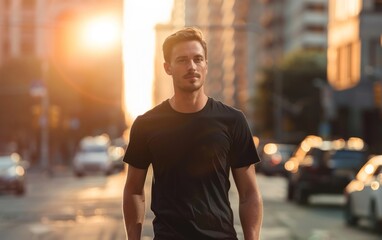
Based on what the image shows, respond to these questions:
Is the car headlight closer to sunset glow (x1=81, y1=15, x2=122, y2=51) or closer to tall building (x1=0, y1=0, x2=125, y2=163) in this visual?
tall building (x1=0, y1=0, x2=125, y2=163)

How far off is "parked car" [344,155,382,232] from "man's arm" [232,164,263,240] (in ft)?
53.5

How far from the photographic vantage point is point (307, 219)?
91.1ft

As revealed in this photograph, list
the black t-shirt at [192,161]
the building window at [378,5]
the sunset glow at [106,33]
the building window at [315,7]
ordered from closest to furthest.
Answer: the black t-shirt at [192,161] < the building window at [378,5] < the building window at [315,7] < the sunset glow at [106,33]

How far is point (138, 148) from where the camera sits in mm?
6445

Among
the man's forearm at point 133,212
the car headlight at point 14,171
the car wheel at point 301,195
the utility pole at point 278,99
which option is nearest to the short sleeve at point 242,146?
the man's forearm at point 133,212

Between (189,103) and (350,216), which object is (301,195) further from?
(189,103)

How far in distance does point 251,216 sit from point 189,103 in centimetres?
64

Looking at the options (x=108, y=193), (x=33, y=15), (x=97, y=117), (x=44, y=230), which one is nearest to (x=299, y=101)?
A: (x=97, y=117)

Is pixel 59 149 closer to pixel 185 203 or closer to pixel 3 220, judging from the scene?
pixel 3 220

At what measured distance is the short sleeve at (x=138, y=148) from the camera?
6422 millimetres

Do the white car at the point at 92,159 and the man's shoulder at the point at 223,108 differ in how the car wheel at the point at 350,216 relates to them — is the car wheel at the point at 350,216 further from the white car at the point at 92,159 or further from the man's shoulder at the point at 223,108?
the white car at the point at 92,159

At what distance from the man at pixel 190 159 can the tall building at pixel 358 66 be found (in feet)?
206

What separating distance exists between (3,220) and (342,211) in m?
9.10

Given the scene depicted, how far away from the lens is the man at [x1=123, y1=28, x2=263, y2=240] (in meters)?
6.21
